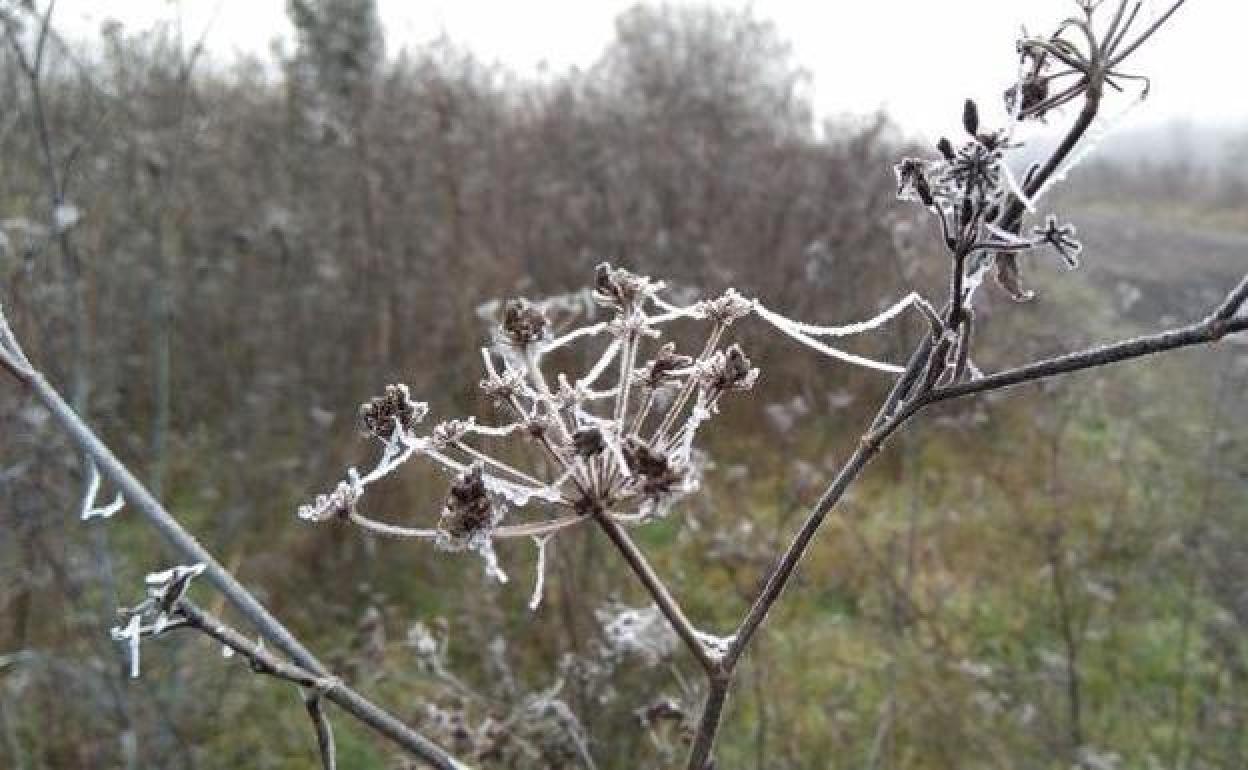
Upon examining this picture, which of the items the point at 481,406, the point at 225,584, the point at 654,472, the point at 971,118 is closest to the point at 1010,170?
the point at 971,118

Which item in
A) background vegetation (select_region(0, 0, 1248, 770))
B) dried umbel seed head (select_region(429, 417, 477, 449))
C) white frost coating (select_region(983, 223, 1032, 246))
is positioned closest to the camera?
white frost coating (select_region(983, 223, 1032, 246))

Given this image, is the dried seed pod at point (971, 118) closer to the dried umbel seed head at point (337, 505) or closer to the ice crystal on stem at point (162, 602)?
the dried umbel seed head at point (337, 505)

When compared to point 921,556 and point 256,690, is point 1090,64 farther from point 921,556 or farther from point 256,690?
point 921,556

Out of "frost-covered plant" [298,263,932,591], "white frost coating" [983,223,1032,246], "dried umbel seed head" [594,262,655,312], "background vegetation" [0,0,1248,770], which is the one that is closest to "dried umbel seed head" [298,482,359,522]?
"frost-covered plant" [298,263,932,591]

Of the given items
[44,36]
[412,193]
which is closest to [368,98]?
[412,193]

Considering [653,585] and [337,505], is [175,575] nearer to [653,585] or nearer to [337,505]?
[337,505]

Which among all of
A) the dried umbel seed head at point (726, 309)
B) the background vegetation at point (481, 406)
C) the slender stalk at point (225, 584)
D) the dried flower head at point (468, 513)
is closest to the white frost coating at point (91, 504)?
the slender stalk at point (225, 584)

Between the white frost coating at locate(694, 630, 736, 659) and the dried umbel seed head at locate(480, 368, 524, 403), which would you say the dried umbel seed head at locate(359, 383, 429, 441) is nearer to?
the dried umbel seed head at locate(480, 368, 524, 403)
